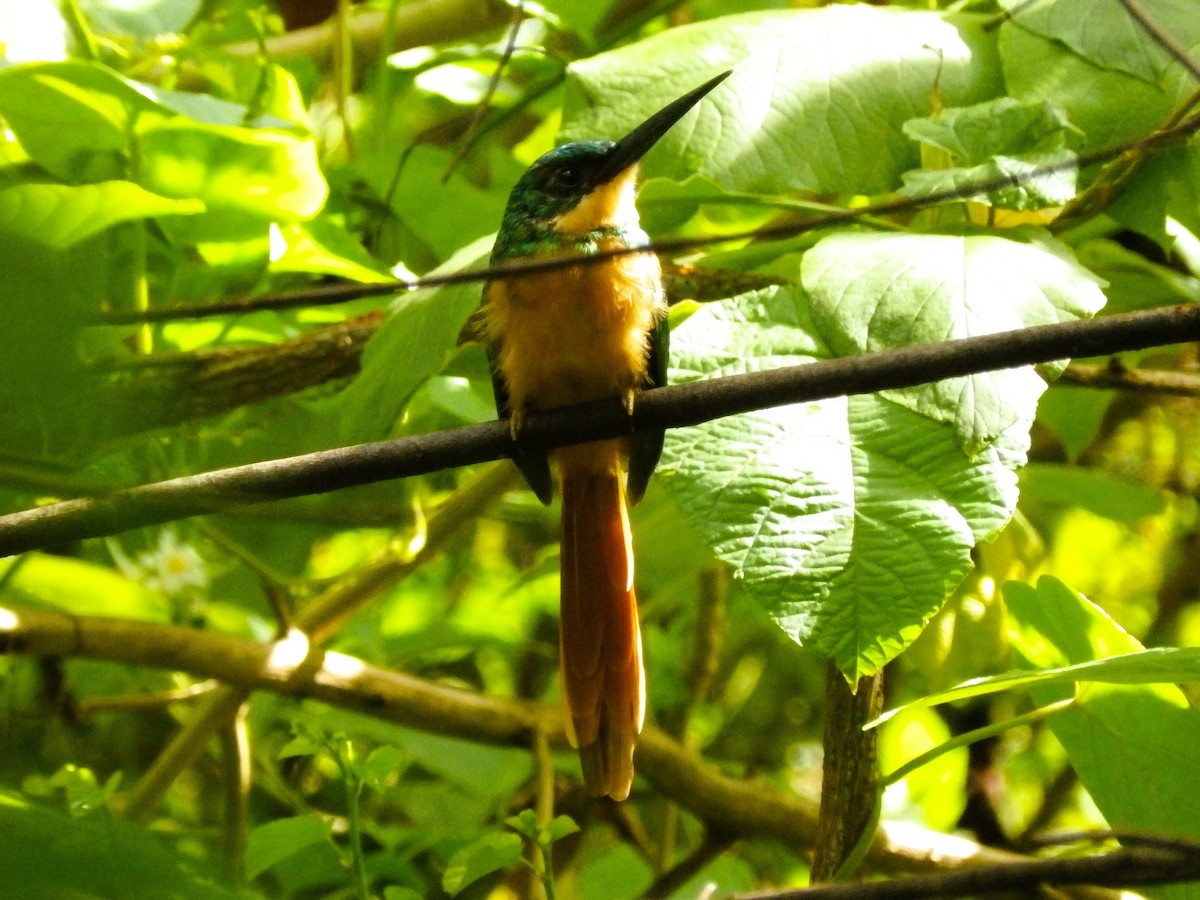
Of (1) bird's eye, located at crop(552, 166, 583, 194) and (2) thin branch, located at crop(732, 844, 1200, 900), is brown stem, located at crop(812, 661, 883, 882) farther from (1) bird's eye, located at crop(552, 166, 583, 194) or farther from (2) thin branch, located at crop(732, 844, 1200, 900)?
(1) bird's eye, located at crop(552, 166, 583, 194)

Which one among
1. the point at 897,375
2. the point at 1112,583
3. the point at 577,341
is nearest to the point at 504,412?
the point at 577,341

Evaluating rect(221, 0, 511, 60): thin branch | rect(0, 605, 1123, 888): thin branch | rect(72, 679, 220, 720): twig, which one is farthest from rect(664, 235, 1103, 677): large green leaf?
rect(221, 0, 511, 60): thin branch

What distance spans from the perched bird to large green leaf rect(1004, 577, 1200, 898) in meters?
0.52

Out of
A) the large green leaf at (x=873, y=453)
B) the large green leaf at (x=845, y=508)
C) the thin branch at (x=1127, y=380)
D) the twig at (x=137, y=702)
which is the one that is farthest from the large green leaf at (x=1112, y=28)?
the twig at (x=137, y=702)

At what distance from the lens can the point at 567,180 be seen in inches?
76.4

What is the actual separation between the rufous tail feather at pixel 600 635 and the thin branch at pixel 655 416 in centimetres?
71

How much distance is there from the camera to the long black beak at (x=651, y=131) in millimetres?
1488

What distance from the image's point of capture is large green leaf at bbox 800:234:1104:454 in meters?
1.14

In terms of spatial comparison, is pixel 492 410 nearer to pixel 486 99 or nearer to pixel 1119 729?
pixel 486 99

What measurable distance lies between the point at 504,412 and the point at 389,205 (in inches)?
16.2

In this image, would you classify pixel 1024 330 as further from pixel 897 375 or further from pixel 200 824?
pixel 200 824

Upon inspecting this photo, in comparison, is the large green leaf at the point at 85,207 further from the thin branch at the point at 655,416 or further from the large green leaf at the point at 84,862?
the large green leaf at the point at 84,862

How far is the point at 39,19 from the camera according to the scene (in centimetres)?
172

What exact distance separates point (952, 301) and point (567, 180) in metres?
0.88
